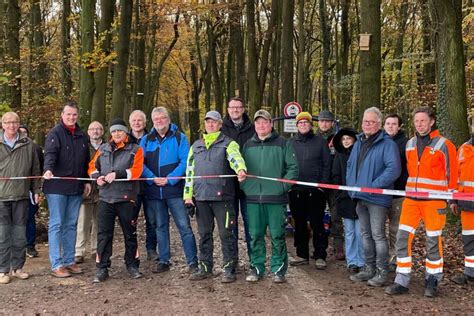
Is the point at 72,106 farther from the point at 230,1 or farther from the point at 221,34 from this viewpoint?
the point at 221,34

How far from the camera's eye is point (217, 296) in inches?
224

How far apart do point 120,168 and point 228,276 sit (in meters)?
2.00

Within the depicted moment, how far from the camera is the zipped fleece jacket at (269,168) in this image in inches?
242

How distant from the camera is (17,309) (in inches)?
213

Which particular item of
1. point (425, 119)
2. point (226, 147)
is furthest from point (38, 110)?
point (425, 119)

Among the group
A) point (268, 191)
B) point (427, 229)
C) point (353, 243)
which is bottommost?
point (353, 243)

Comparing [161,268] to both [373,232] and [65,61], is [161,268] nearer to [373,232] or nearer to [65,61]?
[373,232]

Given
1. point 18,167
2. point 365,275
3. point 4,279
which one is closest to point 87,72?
point 18,167

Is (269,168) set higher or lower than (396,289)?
higher

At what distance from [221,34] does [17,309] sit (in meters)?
21.9

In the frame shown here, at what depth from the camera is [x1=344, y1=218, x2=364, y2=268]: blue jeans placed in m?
6.66

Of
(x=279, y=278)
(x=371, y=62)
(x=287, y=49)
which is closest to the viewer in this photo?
(x=279, y=278)

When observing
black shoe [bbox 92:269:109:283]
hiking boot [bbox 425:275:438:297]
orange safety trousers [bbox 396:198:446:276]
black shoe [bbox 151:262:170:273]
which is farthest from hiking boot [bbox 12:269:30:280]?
hiking boot [bbox 425:275:438:297]

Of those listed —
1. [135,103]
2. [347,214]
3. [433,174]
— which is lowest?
[347,214]
